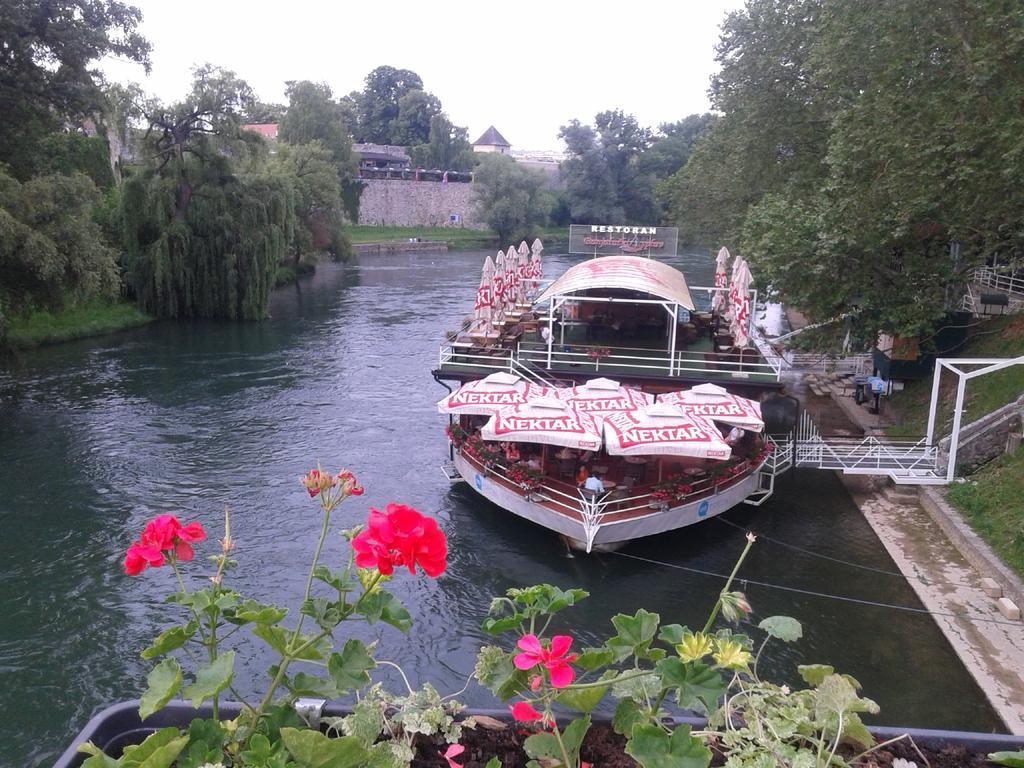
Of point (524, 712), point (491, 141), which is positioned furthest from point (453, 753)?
point (491, 141)

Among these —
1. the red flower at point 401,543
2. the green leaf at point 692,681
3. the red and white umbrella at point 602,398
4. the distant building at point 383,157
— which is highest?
the distant building at point 383,157

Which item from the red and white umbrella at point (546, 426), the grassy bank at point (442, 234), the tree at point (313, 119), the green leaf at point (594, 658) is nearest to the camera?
the green leaf at point (594, 658)

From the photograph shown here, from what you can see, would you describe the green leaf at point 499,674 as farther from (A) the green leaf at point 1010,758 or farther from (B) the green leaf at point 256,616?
(A) the green leaf at point 1010,758

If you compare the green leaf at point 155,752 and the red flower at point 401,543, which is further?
the red flower at point 401,543

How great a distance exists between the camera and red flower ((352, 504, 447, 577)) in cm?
260

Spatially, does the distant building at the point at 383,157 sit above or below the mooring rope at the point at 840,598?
above

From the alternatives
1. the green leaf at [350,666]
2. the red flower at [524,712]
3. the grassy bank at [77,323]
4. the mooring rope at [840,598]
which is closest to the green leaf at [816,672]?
the red flower at [524,712]

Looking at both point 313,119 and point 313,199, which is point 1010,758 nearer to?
point 313,199

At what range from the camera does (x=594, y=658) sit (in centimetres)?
283

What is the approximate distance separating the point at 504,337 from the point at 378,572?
1882 centimetres

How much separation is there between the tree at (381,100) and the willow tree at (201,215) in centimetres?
7018

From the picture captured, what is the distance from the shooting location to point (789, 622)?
284 cm

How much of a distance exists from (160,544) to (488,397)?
42.2 ft

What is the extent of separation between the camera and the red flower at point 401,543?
2.60 m
